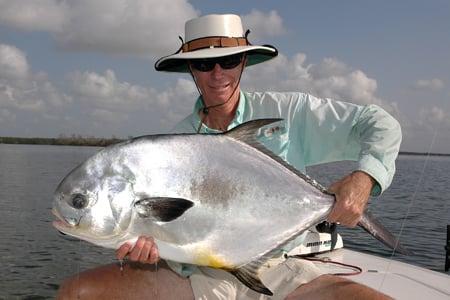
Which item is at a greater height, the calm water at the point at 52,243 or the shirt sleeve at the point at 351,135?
the shirt sleeve at the point at 351,135

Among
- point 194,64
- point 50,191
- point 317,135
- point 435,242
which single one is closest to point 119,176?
point 194,64

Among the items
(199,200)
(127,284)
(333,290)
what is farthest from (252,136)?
(127,284)

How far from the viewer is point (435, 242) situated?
13445 mm

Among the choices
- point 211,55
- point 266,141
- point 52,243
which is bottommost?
point 52,243

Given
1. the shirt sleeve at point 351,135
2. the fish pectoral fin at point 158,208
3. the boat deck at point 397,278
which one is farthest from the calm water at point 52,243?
the fish pectoral fin at point 158,208

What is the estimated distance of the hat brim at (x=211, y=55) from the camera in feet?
10.5

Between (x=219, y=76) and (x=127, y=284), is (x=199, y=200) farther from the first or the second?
(x=219, y=76)

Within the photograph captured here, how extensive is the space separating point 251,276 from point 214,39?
5.19 ft

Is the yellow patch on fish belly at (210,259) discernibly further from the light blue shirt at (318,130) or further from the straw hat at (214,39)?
the straw hat at (214,39)

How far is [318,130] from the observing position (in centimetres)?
327

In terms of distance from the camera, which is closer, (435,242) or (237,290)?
(237,290)

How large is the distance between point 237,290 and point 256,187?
0.80m

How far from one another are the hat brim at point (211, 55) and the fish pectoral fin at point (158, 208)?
1060mm

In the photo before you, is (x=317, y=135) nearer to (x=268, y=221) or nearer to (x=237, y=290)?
(x=268, y=221)
